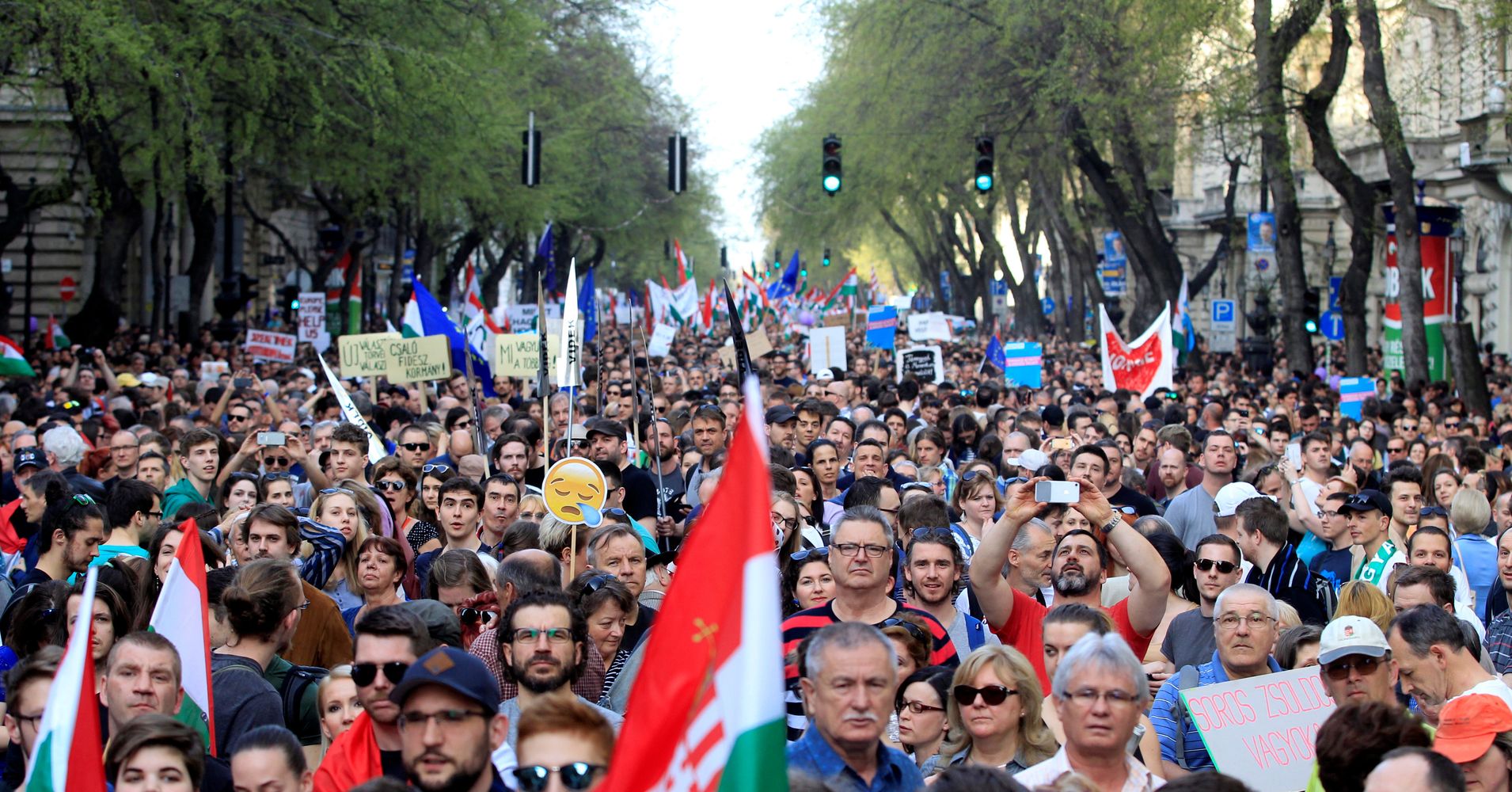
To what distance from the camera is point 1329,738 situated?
15.3ft

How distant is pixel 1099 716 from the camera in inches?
188

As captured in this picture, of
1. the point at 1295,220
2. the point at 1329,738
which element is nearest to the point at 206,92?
the point at 1295,220

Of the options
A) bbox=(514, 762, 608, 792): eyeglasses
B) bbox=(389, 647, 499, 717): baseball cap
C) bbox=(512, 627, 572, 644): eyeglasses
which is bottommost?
bbox=(514, 762, 608, 792): eyeglasses

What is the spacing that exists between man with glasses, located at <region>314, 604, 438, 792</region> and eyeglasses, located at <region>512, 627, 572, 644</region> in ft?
1.07

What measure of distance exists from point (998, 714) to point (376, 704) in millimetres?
1713

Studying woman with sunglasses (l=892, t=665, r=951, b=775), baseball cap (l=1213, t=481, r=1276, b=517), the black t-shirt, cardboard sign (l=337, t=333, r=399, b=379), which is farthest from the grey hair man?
cardboard sign (l=337, t=333, r=399, b=379)

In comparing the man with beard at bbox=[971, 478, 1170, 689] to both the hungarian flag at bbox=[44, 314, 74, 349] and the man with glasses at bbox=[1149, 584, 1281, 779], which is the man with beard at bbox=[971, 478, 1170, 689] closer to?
the man with glasses at bbox=[1149, 584, 1281, 779]

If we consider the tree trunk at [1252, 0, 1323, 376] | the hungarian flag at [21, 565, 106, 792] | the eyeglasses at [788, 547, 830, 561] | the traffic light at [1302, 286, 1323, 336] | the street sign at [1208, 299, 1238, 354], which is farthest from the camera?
the street sign at [1208, 299, 1238, 354]

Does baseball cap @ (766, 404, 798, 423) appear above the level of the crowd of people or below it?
above

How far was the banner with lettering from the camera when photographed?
20.0 m

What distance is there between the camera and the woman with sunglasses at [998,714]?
17.0 feet

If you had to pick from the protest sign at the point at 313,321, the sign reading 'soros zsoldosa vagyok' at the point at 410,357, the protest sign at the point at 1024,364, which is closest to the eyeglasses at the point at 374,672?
the sign reading 'soros zsoldosa vagyok' at the point at 410,357

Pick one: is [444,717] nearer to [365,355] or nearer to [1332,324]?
[365,355]

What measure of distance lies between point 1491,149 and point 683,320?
1653 centimetres
